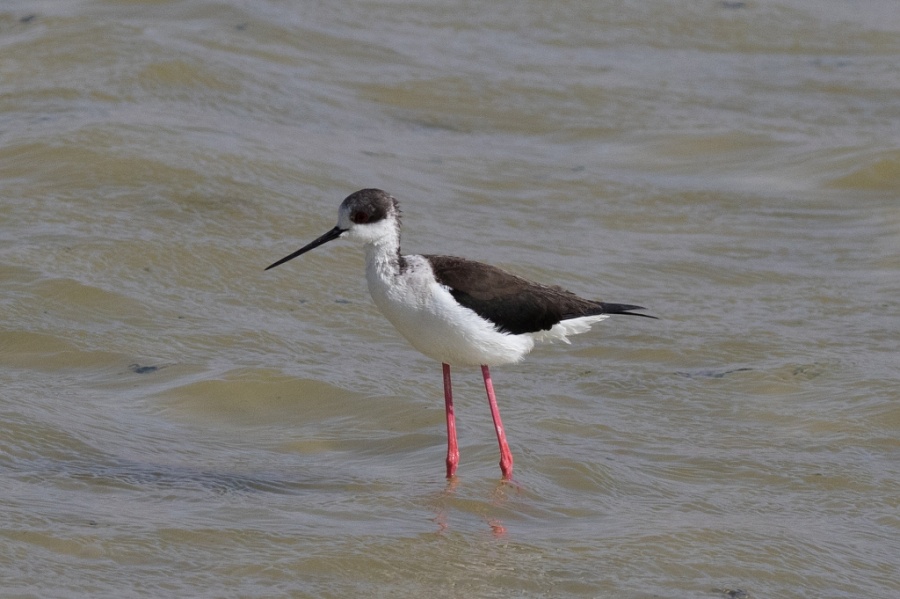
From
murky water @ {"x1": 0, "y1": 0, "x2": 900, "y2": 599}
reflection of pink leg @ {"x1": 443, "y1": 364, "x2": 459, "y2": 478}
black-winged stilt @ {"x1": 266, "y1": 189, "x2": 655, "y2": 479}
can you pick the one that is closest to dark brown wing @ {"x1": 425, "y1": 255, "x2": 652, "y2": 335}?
black-winged stilt @ {"x1": 266, "y1": 189, "x2": 655, "y2": 479}

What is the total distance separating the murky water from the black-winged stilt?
0.61 metres

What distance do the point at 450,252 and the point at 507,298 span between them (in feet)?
8.88

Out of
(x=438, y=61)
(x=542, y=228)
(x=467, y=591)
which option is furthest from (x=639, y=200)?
Result: (x=467, y=591)

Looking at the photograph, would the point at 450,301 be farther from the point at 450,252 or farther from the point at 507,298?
the point at 450,252

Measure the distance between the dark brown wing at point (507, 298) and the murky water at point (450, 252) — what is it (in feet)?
2.23

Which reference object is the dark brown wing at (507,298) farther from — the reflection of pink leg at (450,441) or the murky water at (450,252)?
the murky water at (450,252)

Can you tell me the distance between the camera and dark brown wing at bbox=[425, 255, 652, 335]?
5.77 meters

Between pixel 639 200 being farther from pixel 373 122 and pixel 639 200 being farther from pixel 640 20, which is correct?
pixel 640 20

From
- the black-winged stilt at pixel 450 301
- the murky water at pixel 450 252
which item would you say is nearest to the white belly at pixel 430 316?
the black-winged stilt at pixel 450 301

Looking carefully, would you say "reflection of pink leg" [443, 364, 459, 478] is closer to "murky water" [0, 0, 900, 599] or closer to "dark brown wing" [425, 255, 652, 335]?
"murky water" [0, 0, 900, 599]

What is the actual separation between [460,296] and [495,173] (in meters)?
4.47

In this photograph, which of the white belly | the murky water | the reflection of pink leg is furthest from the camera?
the reflection of pink leg

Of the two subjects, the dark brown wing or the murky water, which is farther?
the dark brown wing

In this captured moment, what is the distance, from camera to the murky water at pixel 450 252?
5305 mm
